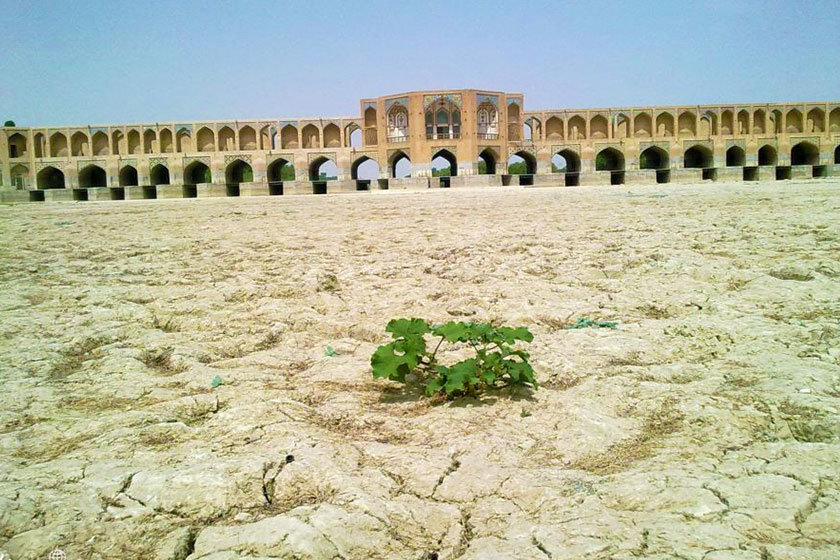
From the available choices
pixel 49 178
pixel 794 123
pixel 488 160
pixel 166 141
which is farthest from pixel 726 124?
pixel 49 178

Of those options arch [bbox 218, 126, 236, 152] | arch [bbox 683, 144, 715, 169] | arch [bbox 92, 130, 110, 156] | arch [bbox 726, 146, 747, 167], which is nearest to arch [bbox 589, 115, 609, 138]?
arch [bbox 683, 144, 715, 169]

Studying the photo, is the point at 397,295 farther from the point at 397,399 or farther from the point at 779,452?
the point at 779,452

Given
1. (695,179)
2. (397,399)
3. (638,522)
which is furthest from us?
(695,179)

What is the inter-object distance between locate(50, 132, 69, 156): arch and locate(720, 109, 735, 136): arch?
40.7 m

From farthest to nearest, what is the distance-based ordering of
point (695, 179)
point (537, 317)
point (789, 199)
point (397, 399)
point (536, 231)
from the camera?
point (695, 179) < point (789, 199) < point (536, 231) < point (537, 317) < point (397, 399)

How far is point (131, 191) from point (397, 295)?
60.9ft

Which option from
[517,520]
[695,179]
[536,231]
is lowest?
[517,520]

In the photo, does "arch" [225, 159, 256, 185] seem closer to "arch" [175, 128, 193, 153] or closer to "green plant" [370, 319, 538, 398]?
"arch" [175, 128, 193, 153]

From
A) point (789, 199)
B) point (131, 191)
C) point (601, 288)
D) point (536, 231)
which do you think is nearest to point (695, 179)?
point (789, 199)

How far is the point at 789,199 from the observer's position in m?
7.07

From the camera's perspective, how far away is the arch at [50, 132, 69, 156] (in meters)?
36.6

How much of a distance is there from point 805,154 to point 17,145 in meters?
48.5

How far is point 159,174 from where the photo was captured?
117 ft

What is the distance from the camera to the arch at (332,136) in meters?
35.7
